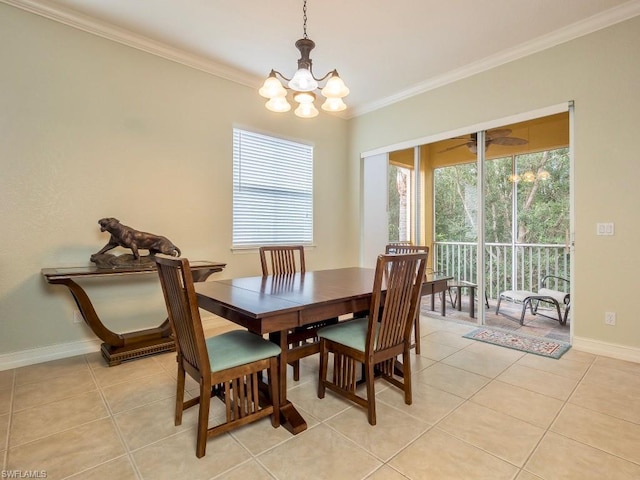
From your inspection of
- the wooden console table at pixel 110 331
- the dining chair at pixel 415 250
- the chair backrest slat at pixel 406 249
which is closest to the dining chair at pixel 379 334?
the dining chair at pixel 415 250

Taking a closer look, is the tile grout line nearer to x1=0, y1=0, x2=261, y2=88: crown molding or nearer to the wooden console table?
the wooden console table

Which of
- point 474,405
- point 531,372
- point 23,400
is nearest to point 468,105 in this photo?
point 531,372

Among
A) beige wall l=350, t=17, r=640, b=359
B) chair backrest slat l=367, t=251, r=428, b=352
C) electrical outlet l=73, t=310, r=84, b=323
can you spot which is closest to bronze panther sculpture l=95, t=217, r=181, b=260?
electrical outlet l=73, t=310, r=84, b=323

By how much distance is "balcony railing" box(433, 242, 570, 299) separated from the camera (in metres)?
4.00

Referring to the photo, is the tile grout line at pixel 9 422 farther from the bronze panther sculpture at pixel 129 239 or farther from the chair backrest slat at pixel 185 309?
the bronze panther sculpture at pixel 129 239

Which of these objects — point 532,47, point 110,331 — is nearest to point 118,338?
point 110,331

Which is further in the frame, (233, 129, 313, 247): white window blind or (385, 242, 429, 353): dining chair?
(233, 129, 313, 247): white window blind

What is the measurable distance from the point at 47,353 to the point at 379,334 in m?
2.87

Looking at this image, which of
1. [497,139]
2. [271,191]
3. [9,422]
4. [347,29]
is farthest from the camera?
[271,191]

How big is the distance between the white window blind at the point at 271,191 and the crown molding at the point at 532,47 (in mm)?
1593

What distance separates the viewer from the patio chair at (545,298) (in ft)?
12.0

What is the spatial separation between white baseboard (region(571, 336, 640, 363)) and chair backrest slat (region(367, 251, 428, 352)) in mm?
2133

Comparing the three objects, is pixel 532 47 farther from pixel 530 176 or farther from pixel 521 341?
pixel 521 341

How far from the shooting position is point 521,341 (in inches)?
129
